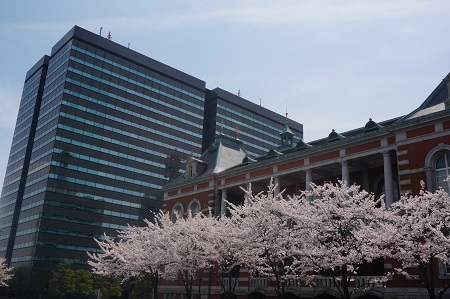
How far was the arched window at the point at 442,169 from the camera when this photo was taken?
27.1m

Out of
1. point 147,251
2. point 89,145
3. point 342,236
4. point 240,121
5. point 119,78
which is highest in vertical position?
point 119,78

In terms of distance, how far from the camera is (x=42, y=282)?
A: 250 feet

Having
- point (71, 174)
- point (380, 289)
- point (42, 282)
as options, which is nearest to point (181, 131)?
point (71, 174)

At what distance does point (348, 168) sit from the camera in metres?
34.6

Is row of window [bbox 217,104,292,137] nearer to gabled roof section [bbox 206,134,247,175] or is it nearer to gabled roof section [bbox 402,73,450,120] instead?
gabled roof section [bbox 206,134,247,175]

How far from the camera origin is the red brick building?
27672 mm

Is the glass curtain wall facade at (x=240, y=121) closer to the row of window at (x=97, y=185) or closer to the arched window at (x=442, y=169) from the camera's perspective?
the row of window at (x=97, y=185)

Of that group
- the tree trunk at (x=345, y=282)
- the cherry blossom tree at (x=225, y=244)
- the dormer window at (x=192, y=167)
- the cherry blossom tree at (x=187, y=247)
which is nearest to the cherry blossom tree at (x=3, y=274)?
the dormer window at (x=192, y=167)

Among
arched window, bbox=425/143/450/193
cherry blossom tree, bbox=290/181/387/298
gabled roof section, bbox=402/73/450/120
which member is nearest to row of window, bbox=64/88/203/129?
gabled roof section, bbox=402/73/450/120

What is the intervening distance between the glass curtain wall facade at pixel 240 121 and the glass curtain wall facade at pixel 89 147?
7.48m

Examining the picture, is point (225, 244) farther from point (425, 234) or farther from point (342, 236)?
point (425, 234)

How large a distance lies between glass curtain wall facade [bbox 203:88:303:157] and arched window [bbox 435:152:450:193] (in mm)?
84981

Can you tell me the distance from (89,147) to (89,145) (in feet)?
1.44

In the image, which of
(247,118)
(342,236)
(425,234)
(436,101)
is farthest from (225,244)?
(247,118)
